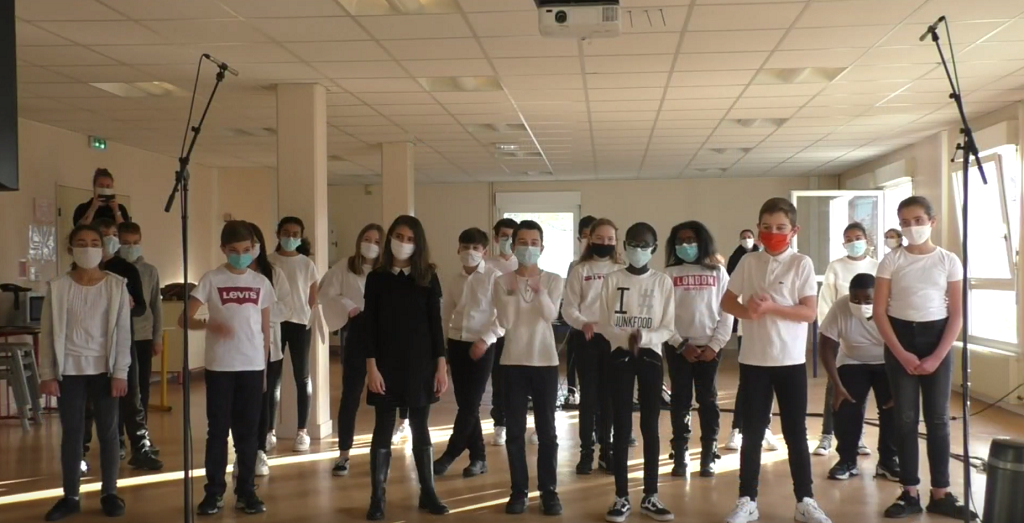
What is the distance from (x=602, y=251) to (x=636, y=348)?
83 cm

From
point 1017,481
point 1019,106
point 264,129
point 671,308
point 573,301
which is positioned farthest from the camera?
point 264,129

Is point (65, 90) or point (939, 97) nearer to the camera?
point (65, 90)

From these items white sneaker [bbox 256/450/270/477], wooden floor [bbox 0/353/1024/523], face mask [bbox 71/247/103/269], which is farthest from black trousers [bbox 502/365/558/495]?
face mask [bbox 71/247/103/269]

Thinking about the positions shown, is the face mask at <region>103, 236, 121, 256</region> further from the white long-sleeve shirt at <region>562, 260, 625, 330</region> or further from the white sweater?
the white long-sleeve shirt at <region>562, 260, 625, 330</region>

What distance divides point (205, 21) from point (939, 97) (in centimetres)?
619

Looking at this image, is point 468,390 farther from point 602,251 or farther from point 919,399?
point 919,399

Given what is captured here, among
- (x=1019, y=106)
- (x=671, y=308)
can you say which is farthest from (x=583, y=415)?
(x=1019, y=106)

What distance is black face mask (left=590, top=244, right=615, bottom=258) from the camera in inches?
188

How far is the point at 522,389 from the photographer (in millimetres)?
4285

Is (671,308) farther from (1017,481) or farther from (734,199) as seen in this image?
(734,199)

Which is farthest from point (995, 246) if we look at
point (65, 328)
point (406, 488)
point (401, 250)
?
point (65, 328)

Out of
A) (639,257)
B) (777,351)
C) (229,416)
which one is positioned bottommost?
(229,416)

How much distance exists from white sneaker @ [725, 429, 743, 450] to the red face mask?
2229mm

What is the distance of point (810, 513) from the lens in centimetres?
405
